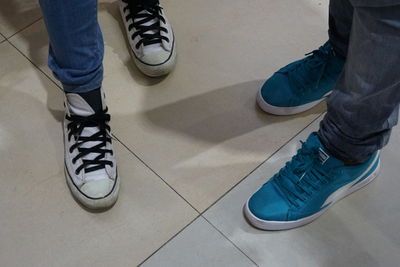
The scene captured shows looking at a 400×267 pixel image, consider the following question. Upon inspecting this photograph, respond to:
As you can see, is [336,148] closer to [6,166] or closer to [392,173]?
[392,173]

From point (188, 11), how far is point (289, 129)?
0.41 m

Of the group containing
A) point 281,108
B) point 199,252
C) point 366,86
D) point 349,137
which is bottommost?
point 199,252

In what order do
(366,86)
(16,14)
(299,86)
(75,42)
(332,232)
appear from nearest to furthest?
(366,86) → (75,42) → (332,232) → (299,86) → (16,14)

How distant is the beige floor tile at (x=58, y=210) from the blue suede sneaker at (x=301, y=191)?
131mm

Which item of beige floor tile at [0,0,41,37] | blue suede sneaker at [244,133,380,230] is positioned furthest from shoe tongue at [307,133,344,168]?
beige floor tile at [0,0,41,37]

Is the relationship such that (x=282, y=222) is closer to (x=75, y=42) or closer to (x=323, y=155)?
(x=323, y=155)

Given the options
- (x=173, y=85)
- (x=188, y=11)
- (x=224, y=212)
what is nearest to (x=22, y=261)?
(x=224, y=212)

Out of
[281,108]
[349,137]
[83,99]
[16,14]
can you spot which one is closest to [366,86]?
[349,137]

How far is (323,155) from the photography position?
0.84m

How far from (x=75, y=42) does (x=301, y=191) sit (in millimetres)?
457

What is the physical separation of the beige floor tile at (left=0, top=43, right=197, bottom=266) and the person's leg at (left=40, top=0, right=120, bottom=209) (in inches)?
1.3

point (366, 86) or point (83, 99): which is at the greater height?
point (366, 86)

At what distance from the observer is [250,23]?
3.96ft

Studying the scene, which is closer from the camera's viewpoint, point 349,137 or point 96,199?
point 349,137
